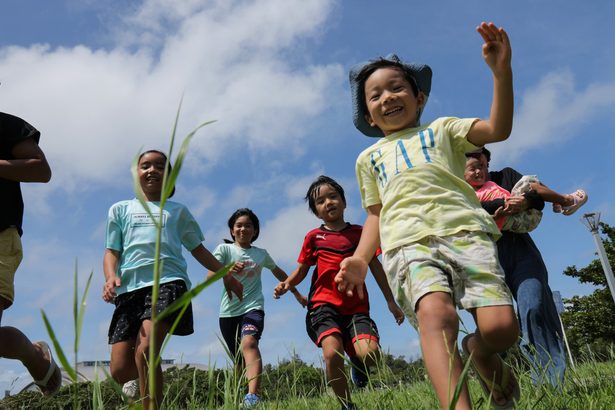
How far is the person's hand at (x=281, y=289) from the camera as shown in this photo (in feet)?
18.4

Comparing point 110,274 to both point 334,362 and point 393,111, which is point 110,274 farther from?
point 393,111

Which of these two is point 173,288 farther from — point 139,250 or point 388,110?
point 388,110

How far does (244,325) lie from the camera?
250 inches

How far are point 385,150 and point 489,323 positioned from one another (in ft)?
3.38

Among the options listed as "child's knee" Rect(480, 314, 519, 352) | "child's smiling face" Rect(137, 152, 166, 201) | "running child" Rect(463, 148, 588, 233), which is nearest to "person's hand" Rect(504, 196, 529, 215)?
"running child" Rect(463, 148, 588, 233)

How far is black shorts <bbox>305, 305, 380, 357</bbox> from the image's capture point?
15.2 feet

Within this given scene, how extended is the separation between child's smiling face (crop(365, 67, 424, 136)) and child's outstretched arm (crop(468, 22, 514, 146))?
50 cm

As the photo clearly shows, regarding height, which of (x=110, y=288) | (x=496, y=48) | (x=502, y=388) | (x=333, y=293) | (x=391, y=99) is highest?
(x=391, y=99)

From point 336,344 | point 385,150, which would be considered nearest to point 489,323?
point 385,150

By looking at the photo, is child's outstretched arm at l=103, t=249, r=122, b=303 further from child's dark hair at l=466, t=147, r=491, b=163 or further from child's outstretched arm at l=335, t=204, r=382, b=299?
child's dark hair at l=466, t=147, r=491, b=163

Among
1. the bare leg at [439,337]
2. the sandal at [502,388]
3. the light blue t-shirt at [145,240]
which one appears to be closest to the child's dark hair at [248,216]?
the light blue t-shirt at [145,240]

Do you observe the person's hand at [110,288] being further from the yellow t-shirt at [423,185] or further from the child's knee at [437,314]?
the child's knee at [437,314]

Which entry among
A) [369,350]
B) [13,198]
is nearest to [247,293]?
[13,198]

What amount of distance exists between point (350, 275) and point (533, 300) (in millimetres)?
1943
